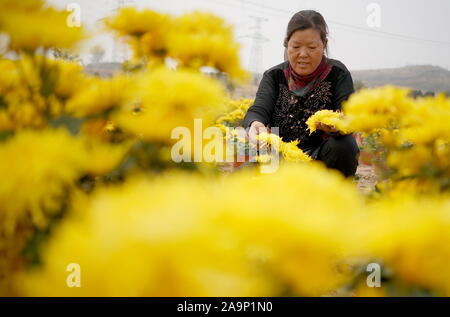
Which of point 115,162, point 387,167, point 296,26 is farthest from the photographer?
point 296,26

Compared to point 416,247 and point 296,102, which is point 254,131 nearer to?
point 296,102

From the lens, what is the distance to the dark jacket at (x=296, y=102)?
202 cm

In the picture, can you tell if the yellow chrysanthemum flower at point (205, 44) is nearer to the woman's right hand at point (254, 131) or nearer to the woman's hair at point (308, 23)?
the woman's right hand at point (254, 131)

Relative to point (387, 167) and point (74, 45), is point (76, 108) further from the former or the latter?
point (387, 167)

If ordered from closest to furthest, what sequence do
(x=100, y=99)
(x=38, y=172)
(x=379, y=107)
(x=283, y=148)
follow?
(x=38, y=172) → (x=100, y=99) → (x=379, y=107) → (x=283, y=148)

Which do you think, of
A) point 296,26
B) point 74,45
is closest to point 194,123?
point 74,45

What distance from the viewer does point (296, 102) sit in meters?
2.09

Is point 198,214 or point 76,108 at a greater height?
point 76,108

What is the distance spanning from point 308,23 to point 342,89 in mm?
383

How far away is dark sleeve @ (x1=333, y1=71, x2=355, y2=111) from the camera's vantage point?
1958mm

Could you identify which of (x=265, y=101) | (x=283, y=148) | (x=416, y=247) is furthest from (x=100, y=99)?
(x=265, y=101)

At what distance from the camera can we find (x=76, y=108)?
540 millimetres

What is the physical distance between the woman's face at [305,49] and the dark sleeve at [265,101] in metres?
0.26
